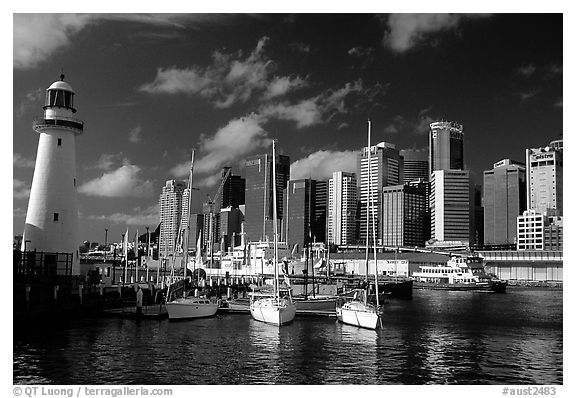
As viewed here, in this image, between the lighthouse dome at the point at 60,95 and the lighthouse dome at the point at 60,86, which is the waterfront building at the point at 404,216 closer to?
the lighthouse dome at the point at 60,95

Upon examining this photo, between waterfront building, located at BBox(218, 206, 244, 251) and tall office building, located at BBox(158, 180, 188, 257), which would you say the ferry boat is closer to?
waterfront building, located at BBox(218, 206, 244, 251)

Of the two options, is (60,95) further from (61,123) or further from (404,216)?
(404,216)

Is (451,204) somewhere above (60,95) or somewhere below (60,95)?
above

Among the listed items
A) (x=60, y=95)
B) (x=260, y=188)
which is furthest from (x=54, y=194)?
(x=260, y=188)

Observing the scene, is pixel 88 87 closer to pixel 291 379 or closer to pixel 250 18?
pixel 250 18

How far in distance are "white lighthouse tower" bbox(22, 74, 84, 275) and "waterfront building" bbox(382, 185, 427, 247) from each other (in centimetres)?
9585

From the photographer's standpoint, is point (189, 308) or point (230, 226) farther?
point (230, 226)

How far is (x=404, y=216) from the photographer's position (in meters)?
116

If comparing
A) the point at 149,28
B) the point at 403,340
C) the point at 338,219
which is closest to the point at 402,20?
the point at 149,28

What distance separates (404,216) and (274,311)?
95.6 m

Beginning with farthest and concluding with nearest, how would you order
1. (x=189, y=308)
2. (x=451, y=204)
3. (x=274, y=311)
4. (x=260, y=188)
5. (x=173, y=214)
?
(x=451, y=204) → (x=260, y=188) → (x=173, y=214) → (x=189, y=308) → (x=274, y=311)

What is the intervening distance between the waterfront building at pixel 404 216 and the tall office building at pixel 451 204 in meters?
9.37

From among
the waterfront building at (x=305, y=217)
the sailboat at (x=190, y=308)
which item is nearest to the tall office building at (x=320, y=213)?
the waterfront building at (x=305, y=217)

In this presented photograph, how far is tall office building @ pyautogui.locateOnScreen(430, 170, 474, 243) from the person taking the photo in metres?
91.8
